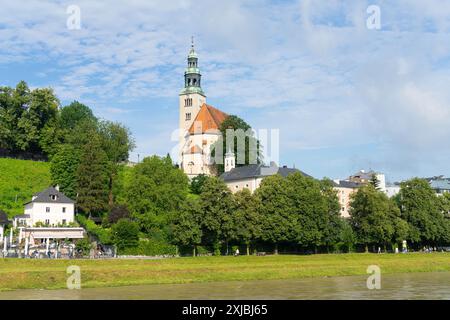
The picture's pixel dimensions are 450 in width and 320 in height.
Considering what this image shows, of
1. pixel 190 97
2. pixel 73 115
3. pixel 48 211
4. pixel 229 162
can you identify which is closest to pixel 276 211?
pixel 48 211

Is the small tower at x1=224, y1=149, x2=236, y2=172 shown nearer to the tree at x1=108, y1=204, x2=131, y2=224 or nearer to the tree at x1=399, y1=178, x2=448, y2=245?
the tree at x1=399, y1=178, x2=448, y2=245

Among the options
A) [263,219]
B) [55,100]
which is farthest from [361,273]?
[55,100]

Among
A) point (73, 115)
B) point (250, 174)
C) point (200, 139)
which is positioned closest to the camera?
point (250, 174)

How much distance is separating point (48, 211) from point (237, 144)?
63219 mm

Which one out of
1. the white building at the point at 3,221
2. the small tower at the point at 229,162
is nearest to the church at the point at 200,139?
the small tower at the point at 229,162

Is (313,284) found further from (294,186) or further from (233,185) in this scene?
(233,185)

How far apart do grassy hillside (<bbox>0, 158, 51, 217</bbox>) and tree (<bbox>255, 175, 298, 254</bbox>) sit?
3481 cm

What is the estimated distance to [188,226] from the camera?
64.1 metres

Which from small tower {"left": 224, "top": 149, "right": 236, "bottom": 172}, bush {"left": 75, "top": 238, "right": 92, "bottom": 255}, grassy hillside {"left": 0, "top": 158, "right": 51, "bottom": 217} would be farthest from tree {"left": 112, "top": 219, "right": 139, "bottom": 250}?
small tower {"left": 224, "top": 149, "right": 236, "bottom": 172}

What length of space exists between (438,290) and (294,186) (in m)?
36.7

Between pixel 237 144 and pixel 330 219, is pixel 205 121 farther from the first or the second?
pixel 330 219

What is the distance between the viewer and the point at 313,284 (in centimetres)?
4238

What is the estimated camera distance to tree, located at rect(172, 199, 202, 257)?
63.8 metres
